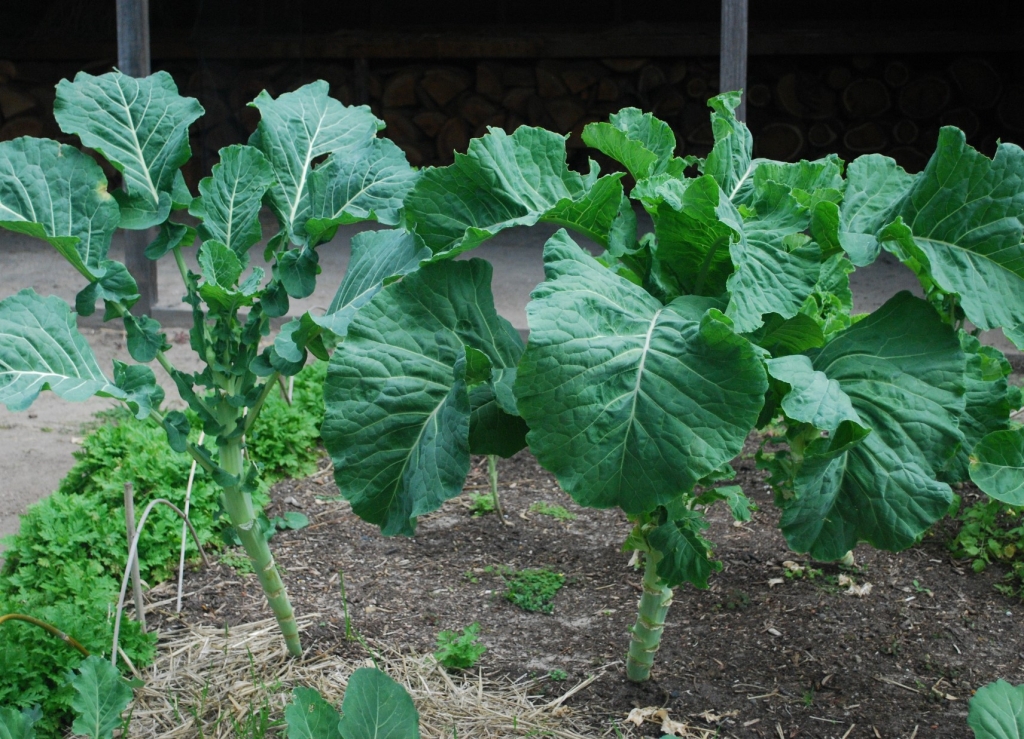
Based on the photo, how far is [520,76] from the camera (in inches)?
303

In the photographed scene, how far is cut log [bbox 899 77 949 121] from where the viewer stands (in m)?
7.37

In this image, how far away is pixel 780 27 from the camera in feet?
24.3

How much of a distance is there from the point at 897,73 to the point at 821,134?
2.29ft

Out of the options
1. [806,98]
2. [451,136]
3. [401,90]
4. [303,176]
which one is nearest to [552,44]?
[451,136]

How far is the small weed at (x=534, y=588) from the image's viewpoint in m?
2.69

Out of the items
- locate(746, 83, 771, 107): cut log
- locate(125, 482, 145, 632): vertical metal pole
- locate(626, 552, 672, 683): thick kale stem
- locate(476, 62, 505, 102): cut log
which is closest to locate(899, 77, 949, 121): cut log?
locate(746, 83, 771, 107): cut log

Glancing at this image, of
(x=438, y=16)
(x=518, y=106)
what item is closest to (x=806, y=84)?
(x=518, y=106)

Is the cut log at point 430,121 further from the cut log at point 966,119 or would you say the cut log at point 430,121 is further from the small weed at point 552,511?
the small weed at point 552,511

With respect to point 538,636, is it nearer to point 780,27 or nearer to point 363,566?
point 363,566

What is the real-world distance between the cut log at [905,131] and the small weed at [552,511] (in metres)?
5.60

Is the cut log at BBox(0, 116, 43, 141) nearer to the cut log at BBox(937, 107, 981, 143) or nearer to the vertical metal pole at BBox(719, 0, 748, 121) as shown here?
the vertical metal pole at BBox(719, 0, 748, 121)

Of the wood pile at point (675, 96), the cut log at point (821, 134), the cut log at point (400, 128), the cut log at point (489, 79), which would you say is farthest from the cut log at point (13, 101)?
the cut log at point (821, 134)

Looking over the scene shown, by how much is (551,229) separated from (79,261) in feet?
17.2

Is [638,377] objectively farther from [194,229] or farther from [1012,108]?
[1012,108]
